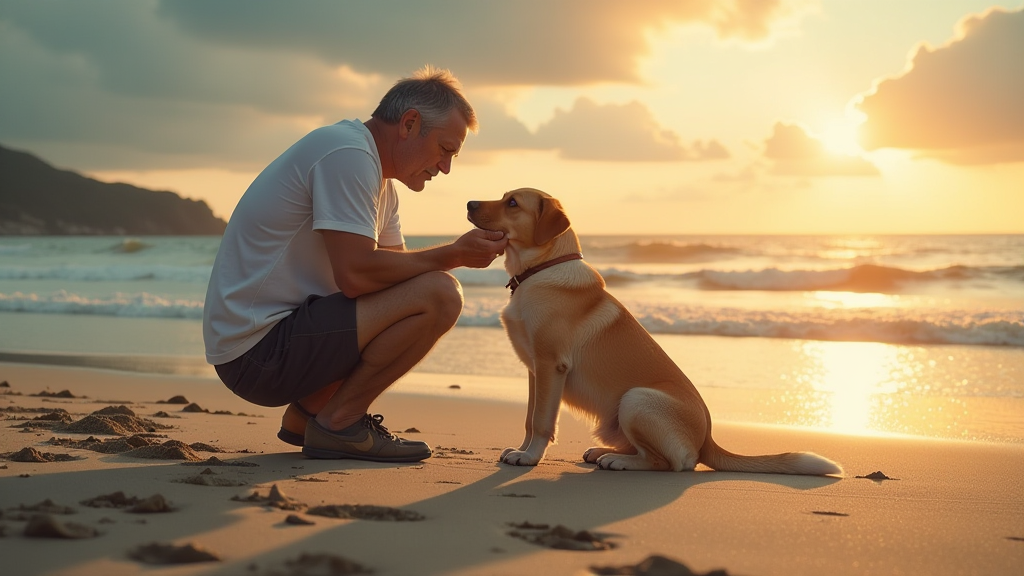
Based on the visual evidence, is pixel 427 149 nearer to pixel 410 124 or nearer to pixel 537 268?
pixel 410 124

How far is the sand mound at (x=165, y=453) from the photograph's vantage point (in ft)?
12.0

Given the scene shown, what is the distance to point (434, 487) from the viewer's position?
3.29 meters

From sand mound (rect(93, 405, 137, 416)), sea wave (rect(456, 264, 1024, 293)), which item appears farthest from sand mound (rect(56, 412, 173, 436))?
sea wave (rect(456, 264, 1024, 293))

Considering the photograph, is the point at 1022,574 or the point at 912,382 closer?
the point at 1022,574

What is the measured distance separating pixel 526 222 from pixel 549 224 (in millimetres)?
131

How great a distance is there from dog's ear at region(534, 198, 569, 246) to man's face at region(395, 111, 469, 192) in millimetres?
538

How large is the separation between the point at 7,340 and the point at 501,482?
29.8 feet

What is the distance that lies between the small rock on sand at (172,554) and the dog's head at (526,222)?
2503mm

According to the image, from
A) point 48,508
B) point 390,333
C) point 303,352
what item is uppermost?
point 390,333

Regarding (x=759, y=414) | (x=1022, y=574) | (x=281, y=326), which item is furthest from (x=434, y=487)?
(x=759, y=414)

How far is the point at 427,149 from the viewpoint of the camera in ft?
→ 13.3

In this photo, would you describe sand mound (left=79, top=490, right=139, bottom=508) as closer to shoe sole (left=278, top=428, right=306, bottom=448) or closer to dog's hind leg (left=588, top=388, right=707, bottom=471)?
shoe sole (left=278, top=428, right=306, bottom=448)

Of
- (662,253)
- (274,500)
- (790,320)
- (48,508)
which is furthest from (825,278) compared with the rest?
(48,508)

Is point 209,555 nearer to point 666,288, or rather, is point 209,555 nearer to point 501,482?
point 501,482
